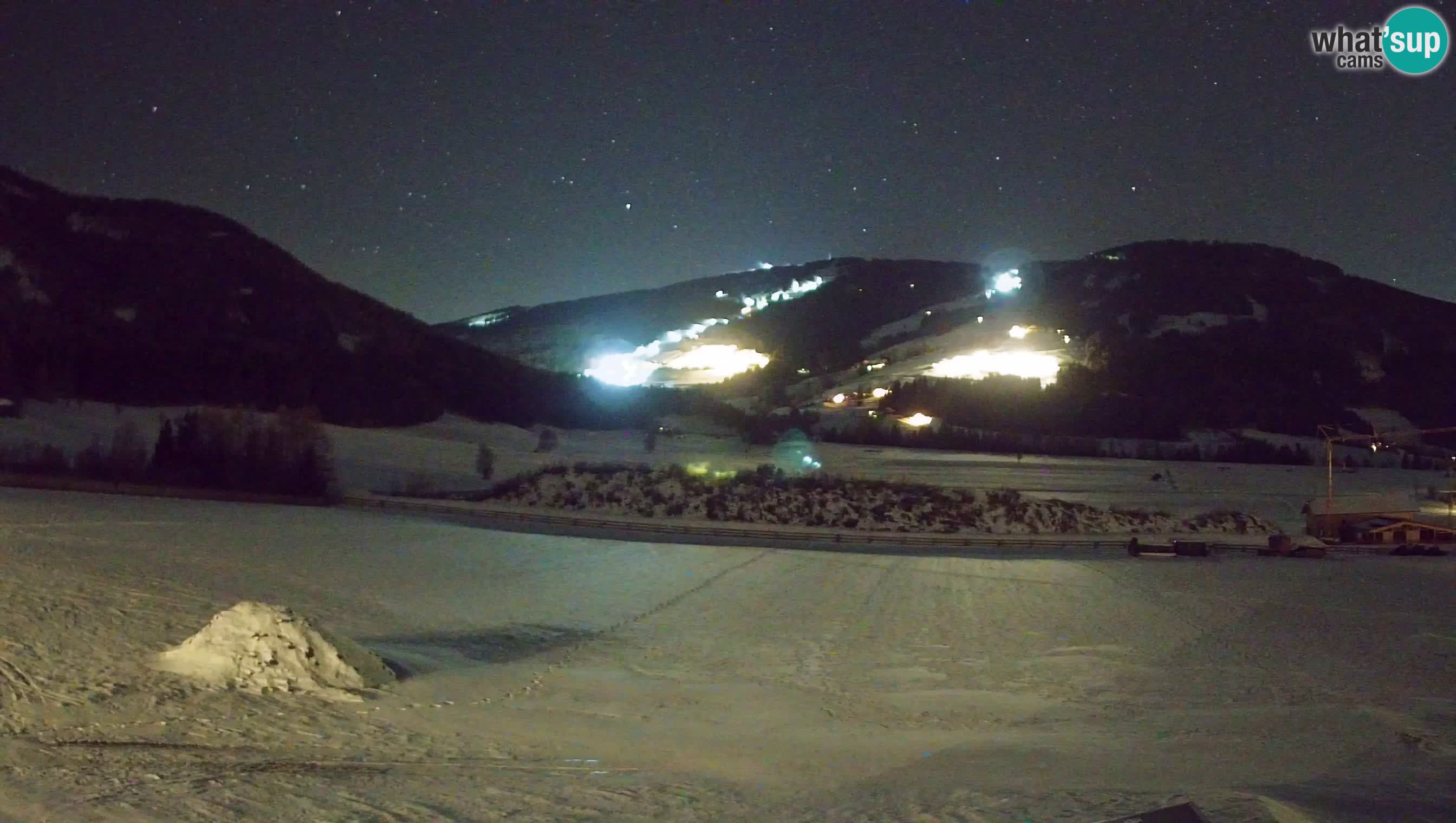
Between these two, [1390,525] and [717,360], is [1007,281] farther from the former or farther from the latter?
[1390,525]

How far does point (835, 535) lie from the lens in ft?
109

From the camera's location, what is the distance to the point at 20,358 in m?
56.8

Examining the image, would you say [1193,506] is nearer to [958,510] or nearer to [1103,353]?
[958,510]

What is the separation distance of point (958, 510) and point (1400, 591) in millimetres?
15034

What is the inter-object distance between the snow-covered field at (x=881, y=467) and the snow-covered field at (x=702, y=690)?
59.8ft

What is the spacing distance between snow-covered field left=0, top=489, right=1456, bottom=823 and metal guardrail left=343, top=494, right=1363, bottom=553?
5.60m

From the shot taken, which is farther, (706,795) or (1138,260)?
(1138,260)

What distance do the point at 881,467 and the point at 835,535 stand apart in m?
24.5

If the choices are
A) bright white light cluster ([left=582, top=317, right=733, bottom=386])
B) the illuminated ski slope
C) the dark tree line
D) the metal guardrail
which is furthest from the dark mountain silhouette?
the illuminated ski slope

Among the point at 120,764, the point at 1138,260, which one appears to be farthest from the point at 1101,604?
the point at 1138,260

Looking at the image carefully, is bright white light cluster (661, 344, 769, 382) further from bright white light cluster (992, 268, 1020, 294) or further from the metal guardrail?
the metal guardrail

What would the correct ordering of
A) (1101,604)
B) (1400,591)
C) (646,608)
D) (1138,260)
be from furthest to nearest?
(1138,260)
(1400,591)
(1101,604)
(646,608)

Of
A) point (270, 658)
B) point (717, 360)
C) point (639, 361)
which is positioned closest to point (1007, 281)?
point (717, 360)

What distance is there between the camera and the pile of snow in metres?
37.4
